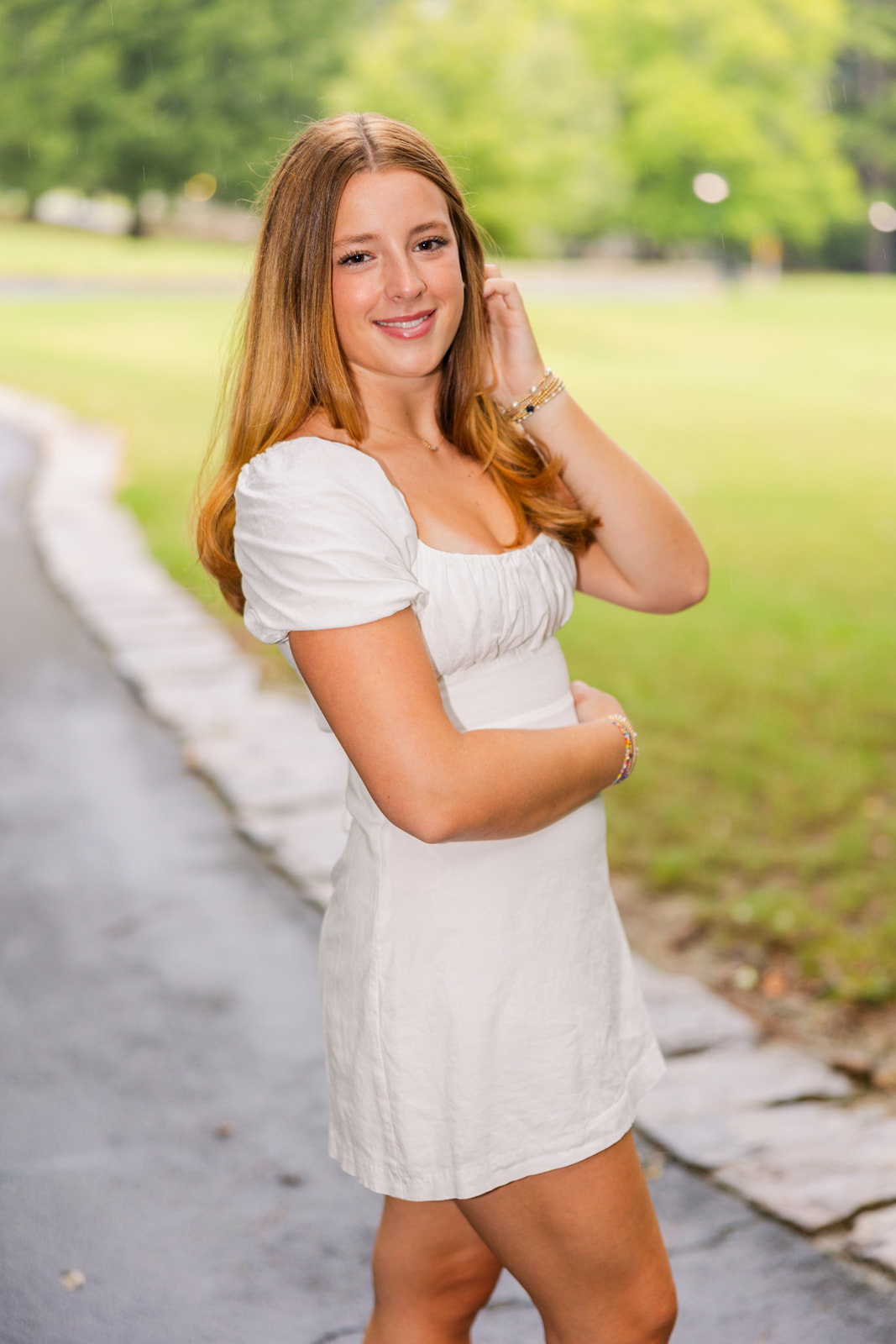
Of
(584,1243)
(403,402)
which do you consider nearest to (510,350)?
(403,402)

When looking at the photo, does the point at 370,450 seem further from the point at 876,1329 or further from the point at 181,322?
the point at 181,322

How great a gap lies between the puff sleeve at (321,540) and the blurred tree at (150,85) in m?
44.2

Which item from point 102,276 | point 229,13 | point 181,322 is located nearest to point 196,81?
point 229,13

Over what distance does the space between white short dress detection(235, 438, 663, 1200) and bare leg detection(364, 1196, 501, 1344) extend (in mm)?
151

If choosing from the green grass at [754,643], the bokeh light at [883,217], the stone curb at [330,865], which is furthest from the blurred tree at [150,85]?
the stone curb at [330,865]

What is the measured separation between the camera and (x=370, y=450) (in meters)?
1.84

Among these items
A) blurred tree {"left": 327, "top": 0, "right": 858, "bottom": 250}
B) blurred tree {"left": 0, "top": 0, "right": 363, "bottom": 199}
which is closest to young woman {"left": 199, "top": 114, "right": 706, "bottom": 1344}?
blurred tree {"left": 0, "top": 0, "right": 363, "bottom": 199}

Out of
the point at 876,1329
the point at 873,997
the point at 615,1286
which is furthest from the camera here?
the point at 873,997

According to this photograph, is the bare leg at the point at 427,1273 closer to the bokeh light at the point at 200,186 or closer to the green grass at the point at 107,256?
the green grass at the point at 107,256

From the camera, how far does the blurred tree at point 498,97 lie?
4522 centimetres

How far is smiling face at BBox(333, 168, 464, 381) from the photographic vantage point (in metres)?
1.78

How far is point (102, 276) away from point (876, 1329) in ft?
129

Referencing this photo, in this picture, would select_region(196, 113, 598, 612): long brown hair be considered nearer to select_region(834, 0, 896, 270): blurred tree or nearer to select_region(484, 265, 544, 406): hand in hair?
select_region(484, 265, 544, 406): hand in hair

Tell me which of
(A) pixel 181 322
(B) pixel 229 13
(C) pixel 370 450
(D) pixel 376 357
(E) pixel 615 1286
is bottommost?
(A) pixel 181 322
